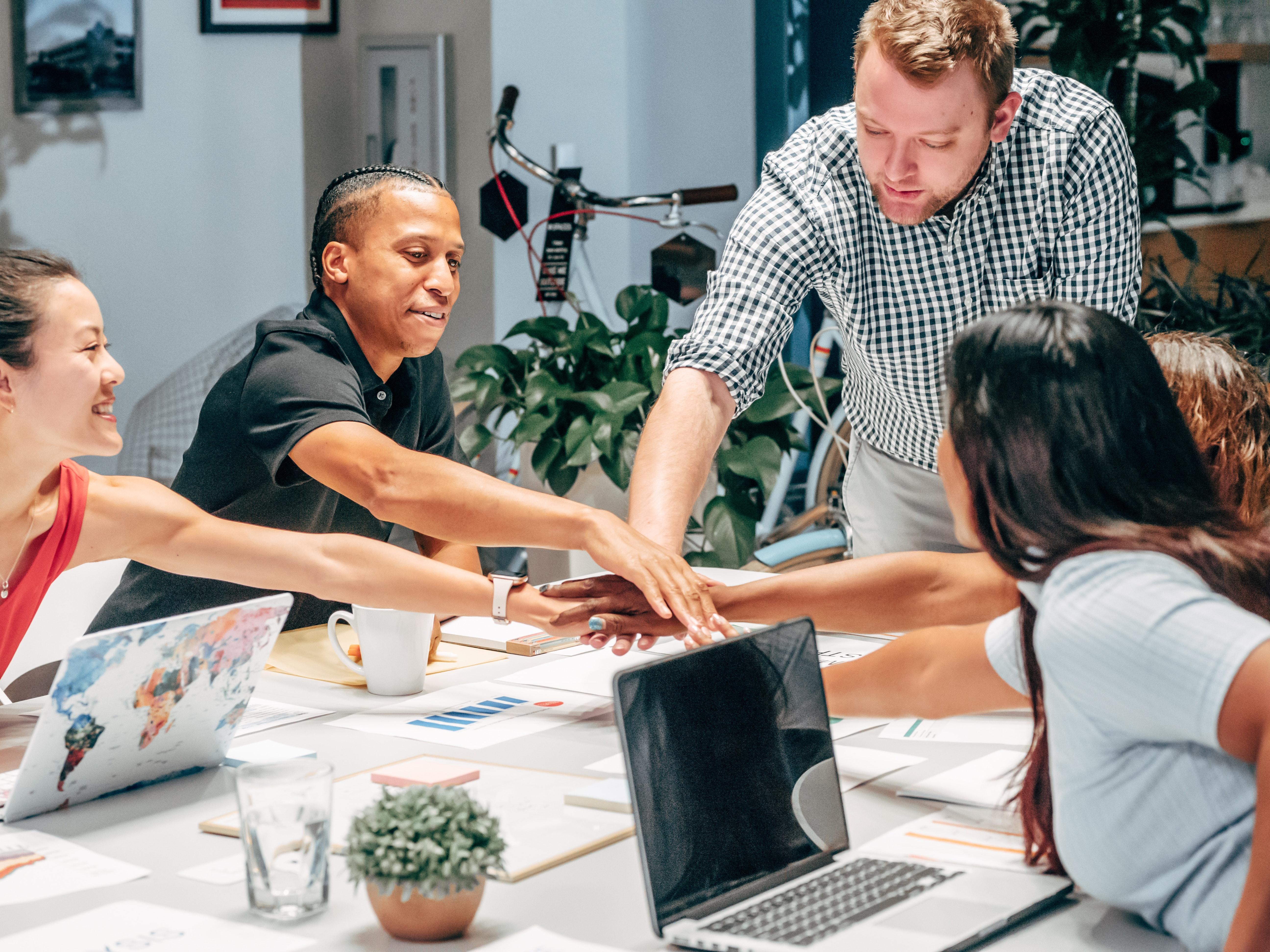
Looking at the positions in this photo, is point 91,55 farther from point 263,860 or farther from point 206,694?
point 263,860

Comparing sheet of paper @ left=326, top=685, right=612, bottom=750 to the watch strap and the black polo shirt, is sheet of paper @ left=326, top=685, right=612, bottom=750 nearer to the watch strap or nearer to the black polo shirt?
the watch strap

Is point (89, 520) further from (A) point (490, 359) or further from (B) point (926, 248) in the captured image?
(A) point (490, 359)

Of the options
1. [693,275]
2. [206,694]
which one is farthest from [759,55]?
[206,694]

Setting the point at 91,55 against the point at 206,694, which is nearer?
the point at 206,694

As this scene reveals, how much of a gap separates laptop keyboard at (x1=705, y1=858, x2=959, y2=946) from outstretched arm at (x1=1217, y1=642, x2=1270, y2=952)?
230mm

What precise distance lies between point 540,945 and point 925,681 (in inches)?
21.8

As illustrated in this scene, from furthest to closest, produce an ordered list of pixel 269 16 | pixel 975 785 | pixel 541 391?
1. pixel 269 16
2. pixel 541 391
3. pixel 975 785

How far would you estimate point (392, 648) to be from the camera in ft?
5.10

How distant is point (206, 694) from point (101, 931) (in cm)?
35

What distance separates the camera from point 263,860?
3.06ft

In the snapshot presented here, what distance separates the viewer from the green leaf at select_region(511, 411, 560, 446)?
10.8 feet

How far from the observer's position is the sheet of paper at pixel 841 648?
1725mm

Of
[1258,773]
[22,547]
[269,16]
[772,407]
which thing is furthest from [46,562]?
[269,16]

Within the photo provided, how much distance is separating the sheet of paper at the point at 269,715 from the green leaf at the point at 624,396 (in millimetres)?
1752
